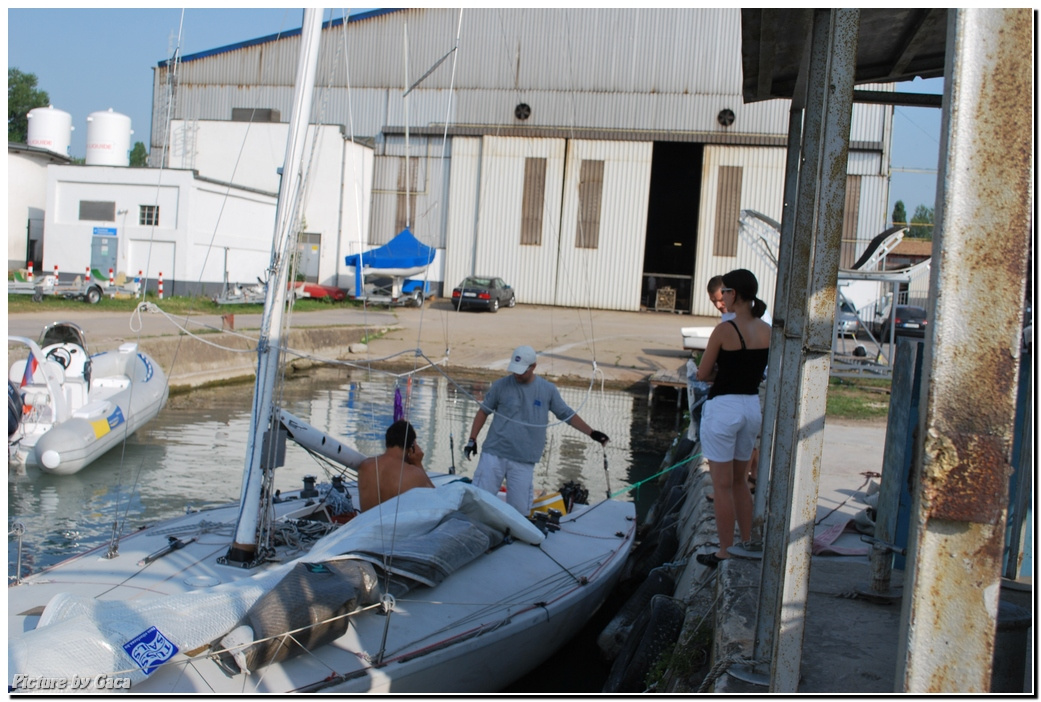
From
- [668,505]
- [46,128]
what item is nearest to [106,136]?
[46,128]

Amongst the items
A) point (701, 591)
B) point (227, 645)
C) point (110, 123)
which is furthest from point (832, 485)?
point (110, 123)

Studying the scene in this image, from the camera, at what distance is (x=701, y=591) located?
544 cm

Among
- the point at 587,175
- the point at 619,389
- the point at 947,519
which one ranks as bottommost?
the point at 619,389

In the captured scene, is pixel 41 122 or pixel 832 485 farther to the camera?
pixel 41 122

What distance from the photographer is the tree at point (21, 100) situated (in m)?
64.6

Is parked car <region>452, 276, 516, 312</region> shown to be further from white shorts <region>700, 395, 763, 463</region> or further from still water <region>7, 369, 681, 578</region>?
white shorts <region>700, 395, 763, 463</region>

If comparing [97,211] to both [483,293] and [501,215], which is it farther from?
[501,215]

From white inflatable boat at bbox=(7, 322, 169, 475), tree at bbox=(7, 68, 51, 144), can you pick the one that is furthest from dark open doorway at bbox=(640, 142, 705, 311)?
tree at bbox=(7, 68, 51, 144)

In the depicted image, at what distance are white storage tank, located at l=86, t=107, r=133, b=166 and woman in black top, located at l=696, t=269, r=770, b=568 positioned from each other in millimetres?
36940

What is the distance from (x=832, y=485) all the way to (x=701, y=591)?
3171mm

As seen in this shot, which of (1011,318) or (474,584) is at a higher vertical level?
(1011,318)

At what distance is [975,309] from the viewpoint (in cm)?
219

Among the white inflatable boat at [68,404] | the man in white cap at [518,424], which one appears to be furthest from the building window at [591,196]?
the man in white cap at [518,424]

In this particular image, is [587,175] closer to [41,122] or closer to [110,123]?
[110,123]
